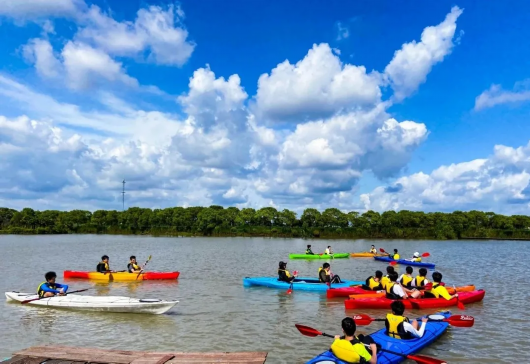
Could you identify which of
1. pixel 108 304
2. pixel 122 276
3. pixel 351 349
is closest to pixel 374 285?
pixel 351 349

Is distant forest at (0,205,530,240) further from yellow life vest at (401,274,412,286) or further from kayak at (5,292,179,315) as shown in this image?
kayak at (5,292,179,315)

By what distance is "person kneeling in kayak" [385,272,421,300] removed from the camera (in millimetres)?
15898

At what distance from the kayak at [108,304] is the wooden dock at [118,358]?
17.5 feet

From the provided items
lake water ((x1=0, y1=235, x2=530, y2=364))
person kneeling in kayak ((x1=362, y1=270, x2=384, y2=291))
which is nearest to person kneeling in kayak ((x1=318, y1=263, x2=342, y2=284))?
lake water ((x1=0, y1=235, x2=530, y2=364))

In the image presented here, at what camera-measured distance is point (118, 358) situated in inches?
348

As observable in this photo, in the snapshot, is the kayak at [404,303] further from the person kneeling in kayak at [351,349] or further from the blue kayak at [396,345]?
the person kneeling in kayak at [351,349]

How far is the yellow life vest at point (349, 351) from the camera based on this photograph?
8406mm

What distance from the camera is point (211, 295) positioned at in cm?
1975

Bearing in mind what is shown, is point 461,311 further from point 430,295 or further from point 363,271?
point 363,271

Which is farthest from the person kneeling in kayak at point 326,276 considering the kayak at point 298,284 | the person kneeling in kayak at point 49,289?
the person kneeling in kayak at point 49,289

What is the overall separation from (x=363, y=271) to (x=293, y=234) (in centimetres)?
6499

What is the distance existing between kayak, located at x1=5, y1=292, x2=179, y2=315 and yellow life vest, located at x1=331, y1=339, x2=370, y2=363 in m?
7.76

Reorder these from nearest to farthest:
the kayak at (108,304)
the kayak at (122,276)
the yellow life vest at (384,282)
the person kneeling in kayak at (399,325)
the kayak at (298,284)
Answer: the person kneeling in kayak at (399,325) < the kayak at (108,304) < the yellow life vest at (384,282) < the kayak at (298,284) < the kayak at (122,276)

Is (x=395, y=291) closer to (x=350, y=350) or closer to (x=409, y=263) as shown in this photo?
(x=350, y=350)
